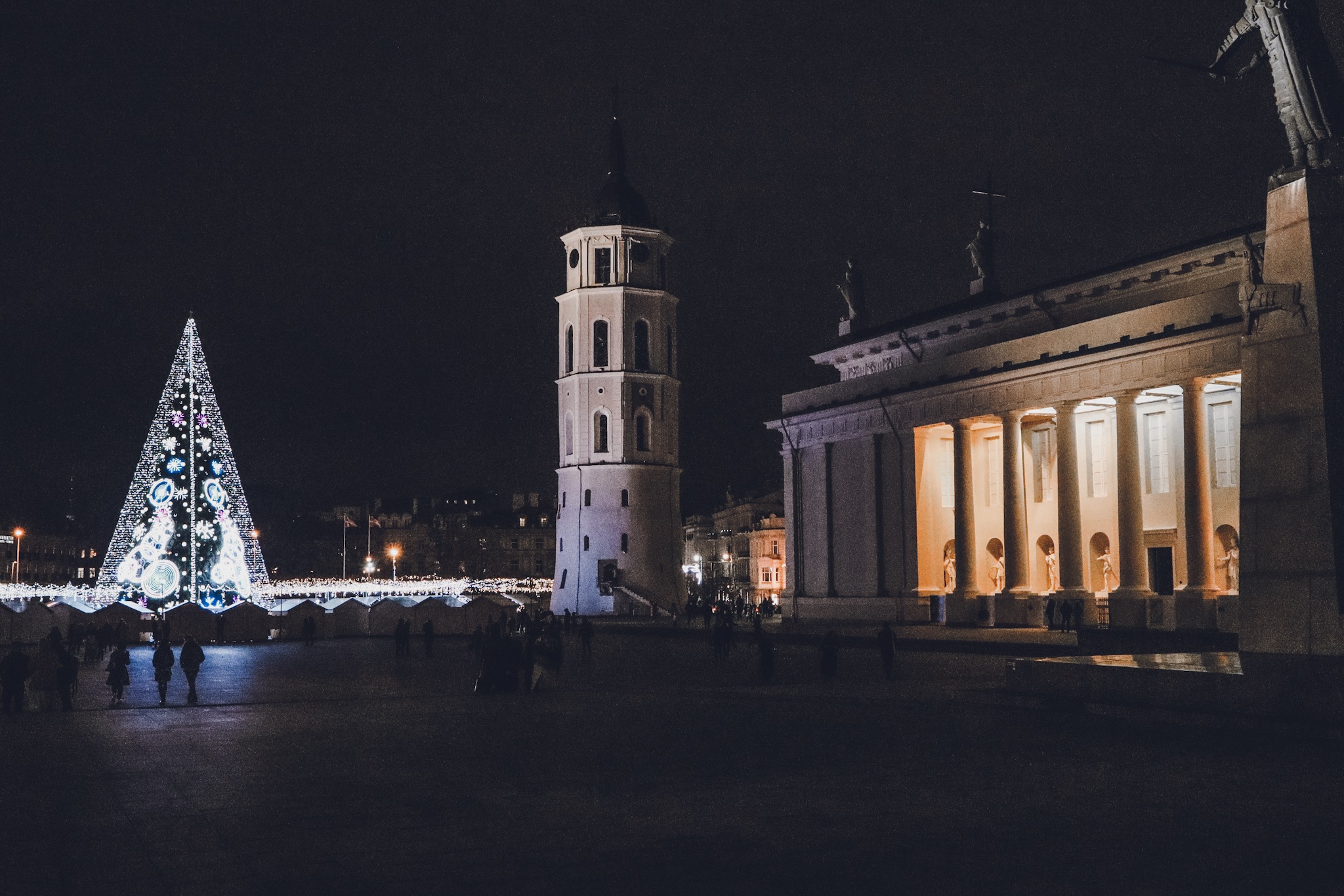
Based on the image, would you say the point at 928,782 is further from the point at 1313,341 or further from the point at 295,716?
the point at 295,716

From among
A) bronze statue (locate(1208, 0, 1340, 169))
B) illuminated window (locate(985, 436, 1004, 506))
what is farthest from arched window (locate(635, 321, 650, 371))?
bronze statue (locate(1208, 0, 1340, 169))

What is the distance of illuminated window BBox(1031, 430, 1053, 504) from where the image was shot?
50.0m

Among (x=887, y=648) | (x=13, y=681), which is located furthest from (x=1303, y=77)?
(x=13, y=681)

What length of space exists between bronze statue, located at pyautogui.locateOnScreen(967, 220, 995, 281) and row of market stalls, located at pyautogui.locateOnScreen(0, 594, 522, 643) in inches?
1038

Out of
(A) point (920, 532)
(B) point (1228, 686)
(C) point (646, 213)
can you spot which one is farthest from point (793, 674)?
(C) point (646, 213)

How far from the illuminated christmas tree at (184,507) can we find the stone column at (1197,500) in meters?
30.4

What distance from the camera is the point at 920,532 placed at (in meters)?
52.2

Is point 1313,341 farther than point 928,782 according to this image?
Yes

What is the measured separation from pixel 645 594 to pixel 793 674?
46.3 m

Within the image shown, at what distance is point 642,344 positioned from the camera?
78.3 meters

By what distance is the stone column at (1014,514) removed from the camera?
46094 mm

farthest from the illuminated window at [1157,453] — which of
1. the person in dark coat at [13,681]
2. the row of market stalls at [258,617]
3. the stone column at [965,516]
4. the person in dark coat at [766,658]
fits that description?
the person in dark coat at [13,681]

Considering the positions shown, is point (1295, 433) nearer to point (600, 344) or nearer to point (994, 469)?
point (994, 469)

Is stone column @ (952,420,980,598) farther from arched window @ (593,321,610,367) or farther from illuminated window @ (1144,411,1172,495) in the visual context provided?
arched window @ (593,321,610,367)
